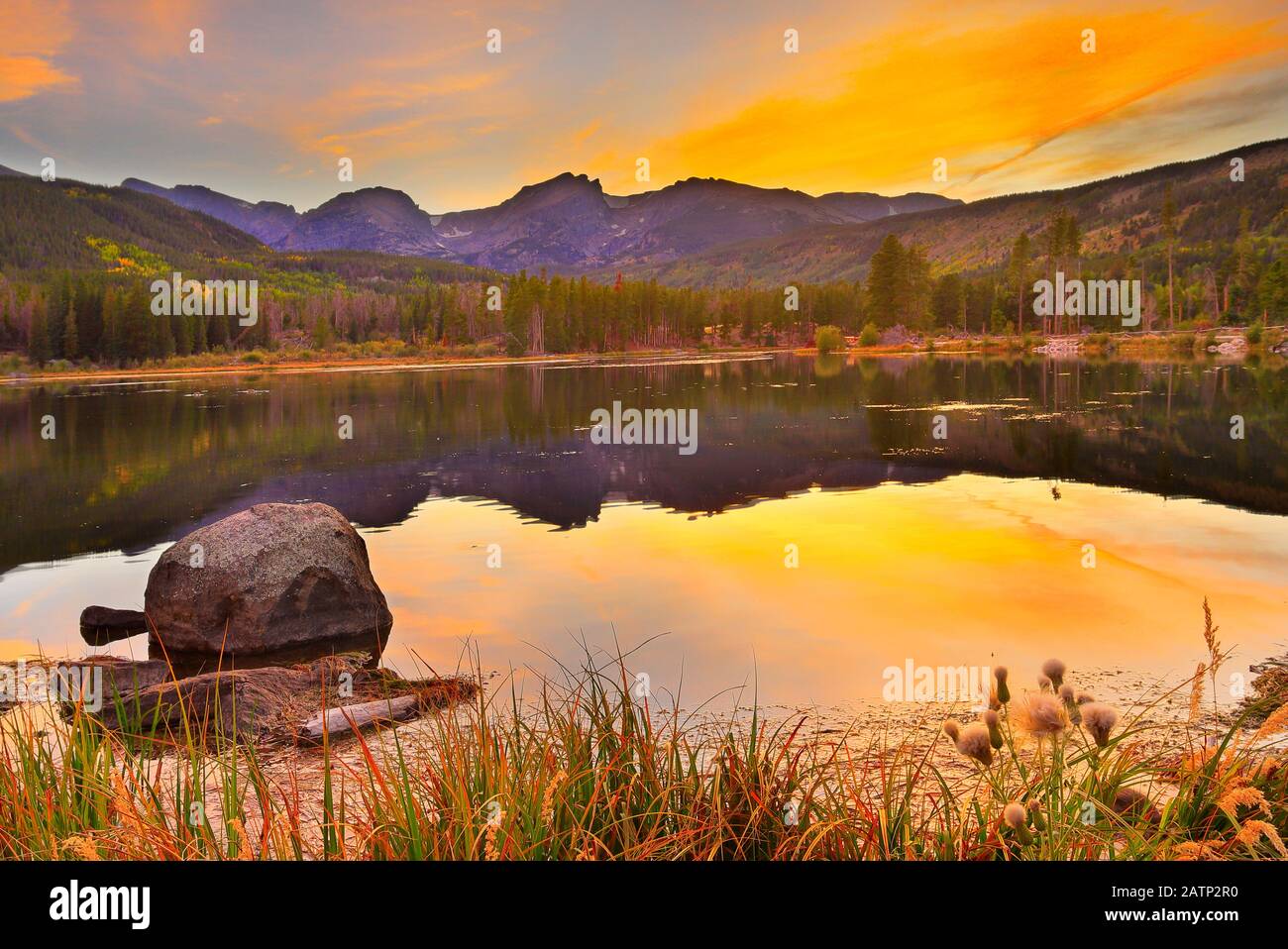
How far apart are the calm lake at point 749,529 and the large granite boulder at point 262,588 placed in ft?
2.05

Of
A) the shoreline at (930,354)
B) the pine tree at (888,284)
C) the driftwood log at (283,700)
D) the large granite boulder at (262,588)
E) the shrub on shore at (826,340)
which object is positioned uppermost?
the pine tree at (888,284)

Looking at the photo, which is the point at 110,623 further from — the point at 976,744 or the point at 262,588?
the point at 976,744

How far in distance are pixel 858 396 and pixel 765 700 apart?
115 ft

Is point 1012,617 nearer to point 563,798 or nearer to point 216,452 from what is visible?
point 563,798

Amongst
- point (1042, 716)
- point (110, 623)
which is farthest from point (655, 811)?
point (110, 623)

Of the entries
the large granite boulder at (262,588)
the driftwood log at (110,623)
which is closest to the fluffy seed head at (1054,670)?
the large granite boulder at (262,588)

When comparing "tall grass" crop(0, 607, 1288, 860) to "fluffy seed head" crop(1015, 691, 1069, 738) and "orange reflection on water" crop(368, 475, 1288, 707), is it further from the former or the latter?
"orange reflection on water" crop(368, 475, 1288, 707)

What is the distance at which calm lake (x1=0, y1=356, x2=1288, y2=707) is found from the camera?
931cm

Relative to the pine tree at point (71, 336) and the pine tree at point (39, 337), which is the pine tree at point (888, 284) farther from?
the pine tree at point (39, 337)

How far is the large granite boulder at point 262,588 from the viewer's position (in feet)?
31.2

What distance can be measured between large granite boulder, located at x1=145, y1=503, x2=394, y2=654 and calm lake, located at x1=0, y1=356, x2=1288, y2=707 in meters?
0.62

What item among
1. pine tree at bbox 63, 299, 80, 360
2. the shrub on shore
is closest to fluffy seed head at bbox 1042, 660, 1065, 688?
the shrub on shore

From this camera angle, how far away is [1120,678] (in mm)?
7852

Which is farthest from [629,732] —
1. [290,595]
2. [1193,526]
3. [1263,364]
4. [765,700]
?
[1263,364]
